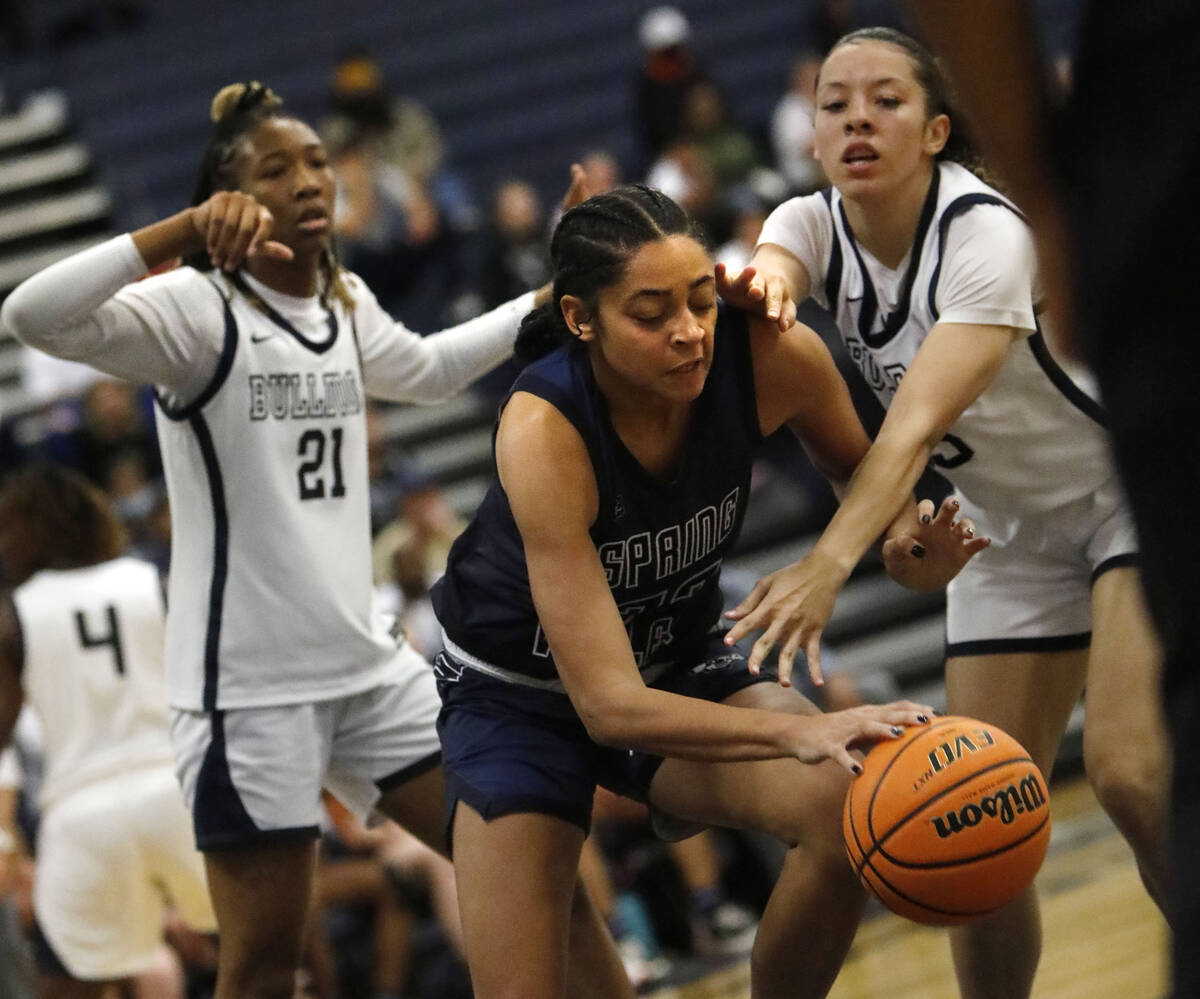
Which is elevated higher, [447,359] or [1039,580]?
[447,359]

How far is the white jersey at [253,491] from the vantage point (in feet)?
11.9

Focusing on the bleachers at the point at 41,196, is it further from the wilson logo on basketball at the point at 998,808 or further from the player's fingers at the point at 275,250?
the wilson logo on basketball at the point at 998,808

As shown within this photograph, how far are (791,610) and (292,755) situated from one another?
131 cm

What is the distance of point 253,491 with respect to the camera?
3.66 meters

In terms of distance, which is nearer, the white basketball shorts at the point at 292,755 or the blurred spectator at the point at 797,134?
the white basketball shorts at the point at 292,755

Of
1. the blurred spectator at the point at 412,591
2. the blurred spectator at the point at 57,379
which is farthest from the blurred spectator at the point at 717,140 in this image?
the blurred spectator at the point at 412,591

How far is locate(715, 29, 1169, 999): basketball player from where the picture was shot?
3.11 meters

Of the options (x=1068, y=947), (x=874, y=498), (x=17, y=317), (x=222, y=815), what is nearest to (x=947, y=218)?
(x=874, y=498)

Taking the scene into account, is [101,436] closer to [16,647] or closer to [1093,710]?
[16,647]

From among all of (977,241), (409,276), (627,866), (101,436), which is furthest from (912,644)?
(977,241)

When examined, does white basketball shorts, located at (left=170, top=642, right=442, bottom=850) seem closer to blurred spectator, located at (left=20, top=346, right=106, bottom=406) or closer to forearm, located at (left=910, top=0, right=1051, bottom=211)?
forearm, located at (left=910, top=0, right=1051, bottom=211)

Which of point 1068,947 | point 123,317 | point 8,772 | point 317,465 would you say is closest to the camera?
point 123,317

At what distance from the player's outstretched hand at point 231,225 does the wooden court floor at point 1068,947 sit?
342 cm

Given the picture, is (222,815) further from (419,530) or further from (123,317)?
(419,530)
